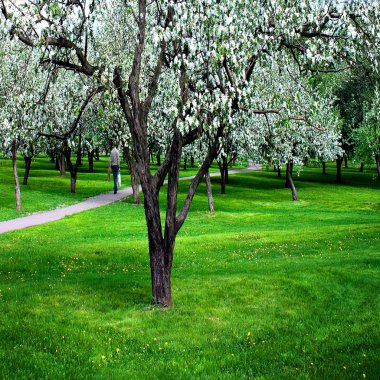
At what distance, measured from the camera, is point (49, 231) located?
26375 mm

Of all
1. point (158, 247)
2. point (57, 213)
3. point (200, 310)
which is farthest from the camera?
point (57, 213)

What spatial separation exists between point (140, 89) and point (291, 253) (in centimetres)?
1059

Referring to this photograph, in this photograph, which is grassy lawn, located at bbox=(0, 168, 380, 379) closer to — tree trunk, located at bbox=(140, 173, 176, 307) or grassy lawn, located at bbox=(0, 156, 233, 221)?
tree trunk, located at bbox=(140, 173, 176, 307)

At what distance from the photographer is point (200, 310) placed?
464 inches

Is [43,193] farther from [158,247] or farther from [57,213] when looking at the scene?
[158,247]

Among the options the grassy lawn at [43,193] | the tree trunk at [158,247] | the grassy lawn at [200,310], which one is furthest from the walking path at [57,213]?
the tree trunk at [158,247]

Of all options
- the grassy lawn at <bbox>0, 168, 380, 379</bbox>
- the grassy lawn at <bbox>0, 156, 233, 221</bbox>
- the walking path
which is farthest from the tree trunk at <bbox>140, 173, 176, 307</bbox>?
the grassy lawn at <bbox>0, 156, 233, 221</bbox>

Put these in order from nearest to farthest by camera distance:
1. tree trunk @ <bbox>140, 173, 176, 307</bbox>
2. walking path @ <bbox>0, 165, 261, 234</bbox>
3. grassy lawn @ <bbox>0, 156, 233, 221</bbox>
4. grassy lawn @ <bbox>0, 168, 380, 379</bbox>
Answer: grassy lawn @ <bbox>0, 168, 380, 379</bbox> → tree trunk @ <bbox>140, 173, 176, 307</bbox> → walking path @ <bbox>0, 165, 261, 234</bbox> → grassy lawn @ <bbox>0, 156, 233, 221</bbox>

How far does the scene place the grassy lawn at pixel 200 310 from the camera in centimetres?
859

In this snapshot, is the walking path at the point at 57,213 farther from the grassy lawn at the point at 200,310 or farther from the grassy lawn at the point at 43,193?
the grassy lawn at the point at 200,310

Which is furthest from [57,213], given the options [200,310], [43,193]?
[200,310]

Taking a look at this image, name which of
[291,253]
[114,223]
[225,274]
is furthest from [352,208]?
[225,274]

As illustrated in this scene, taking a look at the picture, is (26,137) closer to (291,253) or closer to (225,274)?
(225,274)

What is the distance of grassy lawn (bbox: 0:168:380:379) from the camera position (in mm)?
8594
